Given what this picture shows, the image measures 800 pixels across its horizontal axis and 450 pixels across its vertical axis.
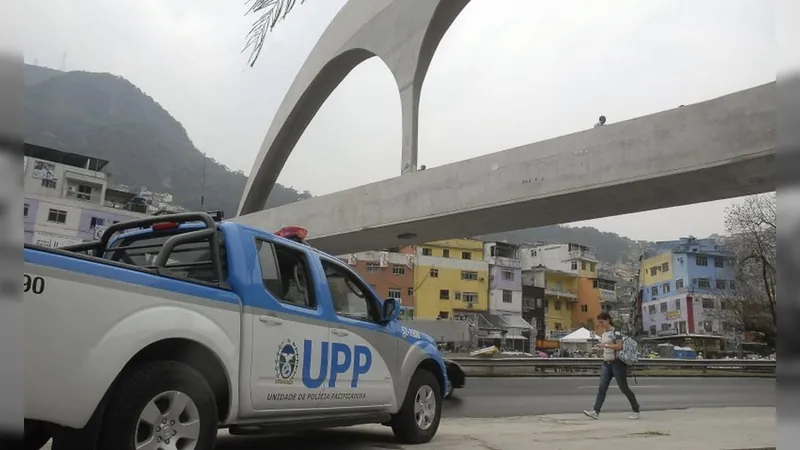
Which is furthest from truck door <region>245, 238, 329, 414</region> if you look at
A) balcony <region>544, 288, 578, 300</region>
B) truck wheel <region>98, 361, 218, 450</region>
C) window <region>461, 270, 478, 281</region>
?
balcony <region>544, 288, 578, 300</region>

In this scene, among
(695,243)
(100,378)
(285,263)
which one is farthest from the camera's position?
(695,243)

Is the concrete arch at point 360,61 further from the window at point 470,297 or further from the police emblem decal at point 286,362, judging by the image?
the window at point 470,297

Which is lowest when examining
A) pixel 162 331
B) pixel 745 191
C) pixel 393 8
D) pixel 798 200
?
pixel 162 331

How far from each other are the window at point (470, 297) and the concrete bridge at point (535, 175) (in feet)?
146

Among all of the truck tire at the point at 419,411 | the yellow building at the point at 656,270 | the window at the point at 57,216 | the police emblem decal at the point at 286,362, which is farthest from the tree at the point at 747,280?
the window at the point at 57,216

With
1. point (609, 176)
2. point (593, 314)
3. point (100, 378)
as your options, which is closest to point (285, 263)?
point (100, 378)

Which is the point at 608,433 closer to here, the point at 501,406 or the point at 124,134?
the point at 501,406

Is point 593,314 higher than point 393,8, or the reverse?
point 393,8

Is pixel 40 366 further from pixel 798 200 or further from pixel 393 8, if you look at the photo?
pixel 393 8

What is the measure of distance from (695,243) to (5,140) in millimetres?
87230

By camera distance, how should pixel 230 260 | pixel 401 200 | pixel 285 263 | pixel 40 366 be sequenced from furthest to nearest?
1. pixel 401 200
2. pixel 285 263
3. pixel 230 260
4. pixel 40 366

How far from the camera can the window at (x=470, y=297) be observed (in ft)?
214

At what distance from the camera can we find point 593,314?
8125cm

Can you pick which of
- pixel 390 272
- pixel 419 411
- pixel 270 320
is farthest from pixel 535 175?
pixel 390 272
